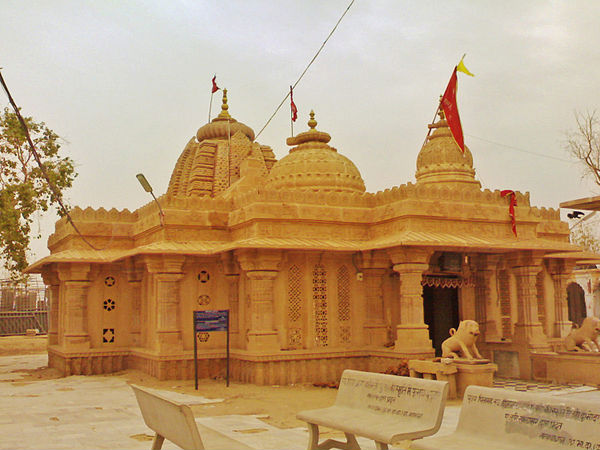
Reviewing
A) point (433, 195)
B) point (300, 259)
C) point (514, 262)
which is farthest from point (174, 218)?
point (514, 262)

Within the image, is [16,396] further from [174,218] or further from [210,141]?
[210,141]

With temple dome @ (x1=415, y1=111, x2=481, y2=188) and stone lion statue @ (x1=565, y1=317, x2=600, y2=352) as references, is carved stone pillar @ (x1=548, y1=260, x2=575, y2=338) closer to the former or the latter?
temple dome @ (x1=415, y1=111, x2=481, y2=188)

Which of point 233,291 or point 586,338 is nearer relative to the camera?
point 586,338

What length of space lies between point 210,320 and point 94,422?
3.73 metres

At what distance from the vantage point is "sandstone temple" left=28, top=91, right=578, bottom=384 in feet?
41.7

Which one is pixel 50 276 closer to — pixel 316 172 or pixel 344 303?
pixel 316 172

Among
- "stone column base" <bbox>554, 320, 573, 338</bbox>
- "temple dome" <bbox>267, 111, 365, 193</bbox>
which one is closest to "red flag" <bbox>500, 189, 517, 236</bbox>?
"temple dome" <bbox>267, 111, 365, 193</bbox>

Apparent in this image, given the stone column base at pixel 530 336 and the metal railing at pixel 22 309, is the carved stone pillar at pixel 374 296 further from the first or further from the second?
the metal railing at pixel 22 309

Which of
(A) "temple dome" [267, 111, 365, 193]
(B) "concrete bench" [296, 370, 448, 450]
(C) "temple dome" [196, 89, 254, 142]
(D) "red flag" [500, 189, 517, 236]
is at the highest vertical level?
(C) "temple dome" [196, 89, 254, 142]

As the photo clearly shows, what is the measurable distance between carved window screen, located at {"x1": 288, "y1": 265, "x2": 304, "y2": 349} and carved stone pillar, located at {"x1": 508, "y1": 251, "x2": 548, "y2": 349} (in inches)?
184

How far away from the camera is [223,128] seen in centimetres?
2008

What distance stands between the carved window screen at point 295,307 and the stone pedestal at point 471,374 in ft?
11.0

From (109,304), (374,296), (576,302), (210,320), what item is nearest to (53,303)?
(109,304)

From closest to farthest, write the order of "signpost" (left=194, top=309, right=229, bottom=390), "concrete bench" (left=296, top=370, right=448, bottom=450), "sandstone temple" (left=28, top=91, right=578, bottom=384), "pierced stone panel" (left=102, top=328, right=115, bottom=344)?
"concrete bench" (left=296, top=370, right=448, bottom=450) → "signpost" (left=194, top=309, right=229, bottom=390) → "sandstone temple" (left=28, top=91, right=578, bottom=384) → "pierced stone panel" (left=102, top=328, right=115, bottom=344)
